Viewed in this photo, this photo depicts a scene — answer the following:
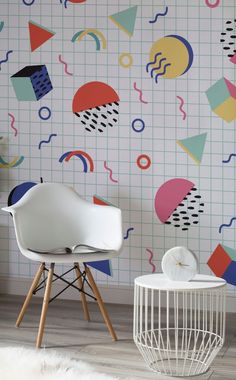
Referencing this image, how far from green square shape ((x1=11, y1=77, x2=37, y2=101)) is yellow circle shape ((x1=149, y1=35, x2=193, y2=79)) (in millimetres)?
843

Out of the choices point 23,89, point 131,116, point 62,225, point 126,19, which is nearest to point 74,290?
point 62,225

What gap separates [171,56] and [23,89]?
1029 mm

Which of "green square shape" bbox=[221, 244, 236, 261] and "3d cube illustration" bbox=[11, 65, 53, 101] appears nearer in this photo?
"green square shape" bbox=[221, 244, 236, 261]

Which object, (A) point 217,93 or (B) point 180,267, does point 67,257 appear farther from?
(A) point 217,93

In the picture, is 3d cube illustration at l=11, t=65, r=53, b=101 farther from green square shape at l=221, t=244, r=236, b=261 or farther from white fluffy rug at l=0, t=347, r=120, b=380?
white fluffy rug at l=0, t=347, r=120, b=380

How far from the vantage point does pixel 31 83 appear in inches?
216

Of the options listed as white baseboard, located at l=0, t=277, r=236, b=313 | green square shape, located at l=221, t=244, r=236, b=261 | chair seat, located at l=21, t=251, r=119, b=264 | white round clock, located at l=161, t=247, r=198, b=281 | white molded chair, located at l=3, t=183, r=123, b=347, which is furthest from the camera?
white baseboard, located at l=0, t=277, r=236, b=313

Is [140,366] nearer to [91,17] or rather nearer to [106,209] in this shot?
[106,209]

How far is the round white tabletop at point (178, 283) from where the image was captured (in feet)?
12.6

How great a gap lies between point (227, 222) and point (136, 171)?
0.67m

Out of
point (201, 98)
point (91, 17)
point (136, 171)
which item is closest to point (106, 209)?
point (136, 171)

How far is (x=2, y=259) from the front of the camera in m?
5.64

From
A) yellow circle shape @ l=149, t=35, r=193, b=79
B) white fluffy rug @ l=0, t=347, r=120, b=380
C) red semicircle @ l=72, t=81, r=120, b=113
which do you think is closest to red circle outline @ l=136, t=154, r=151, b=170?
red semicircle @ l=72, t=81, r=120, b=113

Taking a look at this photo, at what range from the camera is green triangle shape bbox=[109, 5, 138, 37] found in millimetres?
5234
